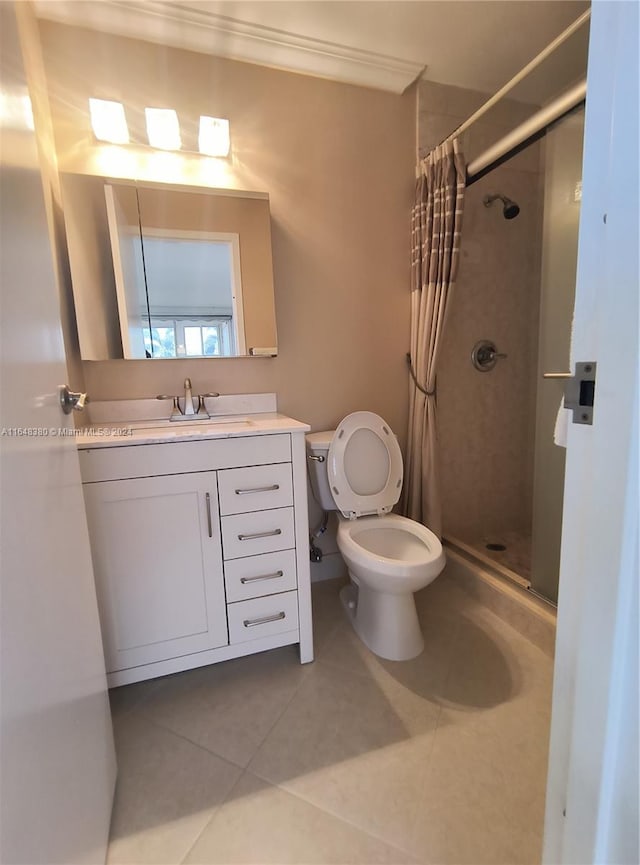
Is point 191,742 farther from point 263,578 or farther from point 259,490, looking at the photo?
point 259,490

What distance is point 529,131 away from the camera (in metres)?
1.44

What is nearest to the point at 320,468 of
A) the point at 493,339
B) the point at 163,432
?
A: the point at 163,432

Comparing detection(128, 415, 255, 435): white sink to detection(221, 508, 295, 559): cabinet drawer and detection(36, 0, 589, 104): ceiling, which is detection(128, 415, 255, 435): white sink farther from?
detection(36, 0, 589, 104): ceiling

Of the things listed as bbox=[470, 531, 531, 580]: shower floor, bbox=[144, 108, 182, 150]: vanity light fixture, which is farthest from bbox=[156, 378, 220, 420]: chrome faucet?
bbox=[470, 531, 531, 580]: shower floor

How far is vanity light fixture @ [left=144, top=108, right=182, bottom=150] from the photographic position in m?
1.56

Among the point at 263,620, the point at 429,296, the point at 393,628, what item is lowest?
the point at 393,628

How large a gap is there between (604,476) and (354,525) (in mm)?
1320

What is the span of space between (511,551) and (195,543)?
5.65 ft

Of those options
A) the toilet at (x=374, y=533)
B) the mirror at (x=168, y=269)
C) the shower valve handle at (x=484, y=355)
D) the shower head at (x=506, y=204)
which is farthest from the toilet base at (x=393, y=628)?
the shower head at (x=506, y=204)

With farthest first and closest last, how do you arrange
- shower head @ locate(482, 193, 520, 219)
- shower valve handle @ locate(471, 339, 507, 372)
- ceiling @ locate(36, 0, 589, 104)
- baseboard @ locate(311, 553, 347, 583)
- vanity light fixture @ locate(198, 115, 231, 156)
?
shower valve handle @ locate(471, 339, 507, 372), baseboard @ locate(311, 553, 347, 583), shower head @ locate(482, 193, 520, 219), vanity light fixture @ locate(198, 115, 231, 156), ceiling @ locate(36, 0, 589, 104)

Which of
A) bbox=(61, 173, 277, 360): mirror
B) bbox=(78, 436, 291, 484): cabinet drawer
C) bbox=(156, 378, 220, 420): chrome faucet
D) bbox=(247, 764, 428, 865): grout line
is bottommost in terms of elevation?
bbox=(247, 764, 428, 865): grout line

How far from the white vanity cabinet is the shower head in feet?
5.31

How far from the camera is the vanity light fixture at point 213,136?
1622mm

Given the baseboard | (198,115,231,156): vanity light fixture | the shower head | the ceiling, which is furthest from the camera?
the baseboard
